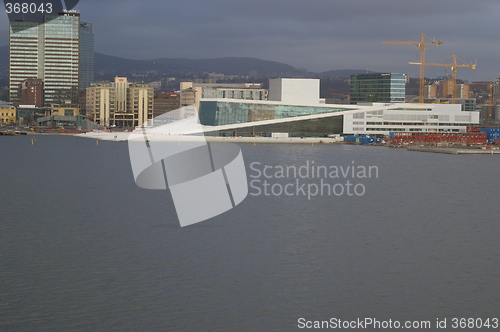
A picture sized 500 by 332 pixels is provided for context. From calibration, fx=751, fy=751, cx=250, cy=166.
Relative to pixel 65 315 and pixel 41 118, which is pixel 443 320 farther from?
pixel 41 118

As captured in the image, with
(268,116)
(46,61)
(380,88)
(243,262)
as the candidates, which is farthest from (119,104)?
(243,262)

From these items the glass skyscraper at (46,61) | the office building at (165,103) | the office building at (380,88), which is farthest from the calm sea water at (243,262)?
the glass skyscraper at (46,61)

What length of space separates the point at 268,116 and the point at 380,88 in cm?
4661

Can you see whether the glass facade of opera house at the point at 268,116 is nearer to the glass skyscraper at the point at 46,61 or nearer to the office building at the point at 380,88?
the office building at the point at 380,88

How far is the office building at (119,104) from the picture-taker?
300 ft

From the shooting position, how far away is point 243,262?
39.5 feet

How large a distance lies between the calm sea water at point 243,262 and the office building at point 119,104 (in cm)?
7159

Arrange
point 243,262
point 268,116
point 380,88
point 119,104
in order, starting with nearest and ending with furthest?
point 243,262 < point 268,116 < point 119,104 < point 380,88

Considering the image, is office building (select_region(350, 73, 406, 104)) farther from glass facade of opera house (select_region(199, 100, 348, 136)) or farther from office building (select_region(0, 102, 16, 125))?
office building (select_region(0, 102, 16, 125))

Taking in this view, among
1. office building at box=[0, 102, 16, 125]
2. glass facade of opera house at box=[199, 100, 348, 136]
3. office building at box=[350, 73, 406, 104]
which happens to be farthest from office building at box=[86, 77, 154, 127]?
glass facade of opera house at box=[199, 100, 348, 136]

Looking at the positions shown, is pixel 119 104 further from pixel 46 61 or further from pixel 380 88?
pixel 380 88

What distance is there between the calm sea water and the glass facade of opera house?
134ft

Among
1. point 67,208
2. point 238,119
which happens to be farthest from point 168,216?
point 238,119

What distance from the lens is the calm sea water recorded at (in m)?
9.43
